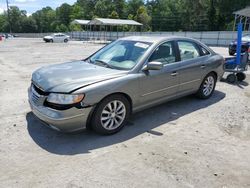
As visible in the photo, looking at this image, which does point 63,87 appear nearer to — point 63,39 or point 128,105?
point 128,105

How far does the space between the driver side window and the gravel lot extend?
1102mm

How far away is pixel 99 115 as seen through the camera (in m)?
3.80

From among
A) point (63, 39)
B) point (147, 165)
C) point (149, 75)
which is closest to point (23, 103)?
point (149, 75)

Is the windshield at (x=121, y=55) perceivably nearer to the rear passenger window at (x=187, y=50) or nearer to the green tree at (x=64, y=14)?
the rear passenger window at (x=187, y=50)

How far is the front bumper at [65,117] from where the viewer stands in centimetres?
352

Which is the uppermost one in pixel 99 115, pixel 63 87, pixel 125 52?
pixel 125 52

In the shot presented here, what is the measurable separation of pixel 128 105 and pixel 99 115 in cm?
61

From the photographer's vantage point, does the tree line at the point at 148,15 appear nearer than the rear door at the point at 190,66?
No

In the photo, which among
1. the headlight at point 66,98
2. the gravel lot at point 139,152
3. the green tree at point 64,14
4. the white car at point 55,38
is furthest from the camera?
the green tree at point 64,14

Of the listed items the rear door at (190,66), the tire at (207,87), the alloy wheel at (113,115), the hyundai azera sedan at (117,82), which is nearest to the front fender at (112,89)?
the hyundai azera sedan at (117,82)

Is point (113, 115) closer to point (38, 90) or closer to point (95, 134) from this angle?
point (95, 134)

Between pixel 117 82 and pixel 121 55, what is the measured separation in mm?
952

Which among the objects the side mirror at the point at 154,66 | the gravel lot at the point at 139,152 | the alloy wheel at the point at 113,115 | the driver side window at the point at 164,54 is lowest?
the gravel lot at the point at 139,152

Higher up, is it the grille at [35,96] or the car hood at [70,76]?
the car hood at [70,76]
